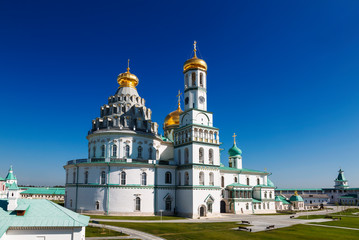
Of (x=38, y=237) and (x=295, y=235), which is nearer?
(x=38, y=237)

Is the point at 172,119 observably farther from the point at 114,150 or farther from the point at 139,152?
the point at 114,150

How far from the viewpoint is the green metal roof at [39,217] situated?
19.2 meters

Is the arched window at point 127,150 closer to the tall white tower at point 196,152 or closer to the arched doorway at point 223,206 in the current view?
the tall white tower at point 196,152

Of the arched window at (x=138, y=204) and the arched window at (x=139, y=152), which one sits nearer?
the arched window at (x=138, y=204)

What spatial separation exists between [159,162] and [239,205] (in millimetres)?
18573

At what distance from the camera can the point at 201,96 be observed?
4950cm

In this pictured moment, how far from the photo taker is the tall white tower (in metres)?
45.0

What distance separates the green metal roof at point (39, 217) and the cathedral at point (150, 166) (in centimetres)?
2309

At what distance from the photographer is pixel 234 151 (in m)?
65.6

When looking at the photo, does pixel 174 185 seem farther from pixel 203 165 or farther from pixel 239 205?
pixel 239 205

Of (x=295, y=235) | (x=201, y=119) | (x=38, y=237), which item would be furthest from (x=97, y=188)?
(x=295, y=235)

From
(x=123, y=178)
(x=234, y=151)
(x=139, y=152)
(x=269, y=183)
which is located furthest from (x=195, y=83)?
(x=269, y=183)

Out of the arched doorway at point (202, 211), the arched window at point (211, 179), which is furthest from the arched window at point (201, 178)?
the arched doorway at point (202, 211)

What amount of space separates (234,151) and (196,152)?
875 inches
